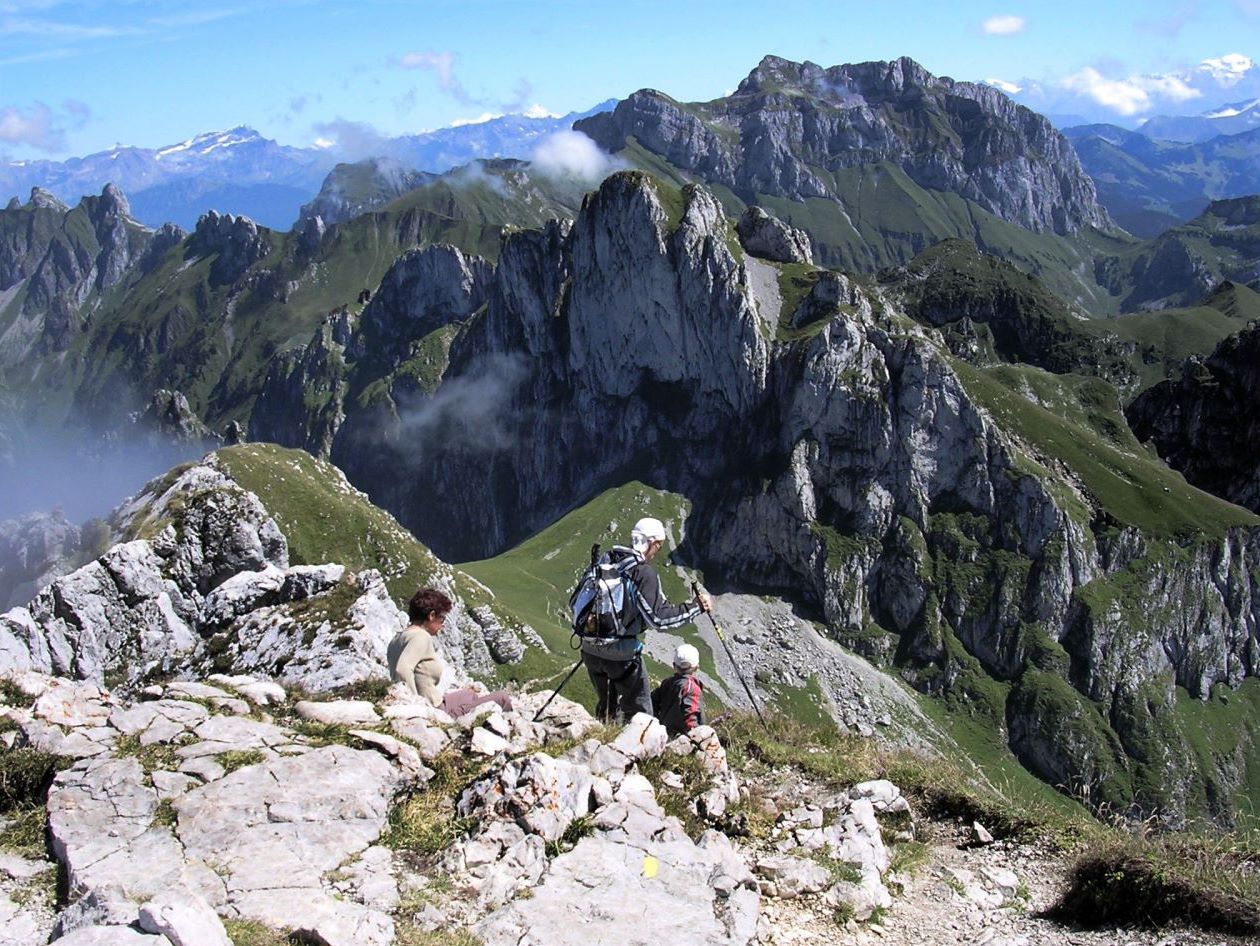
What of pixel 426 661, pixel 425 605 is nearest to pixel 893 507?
pixel 426 661

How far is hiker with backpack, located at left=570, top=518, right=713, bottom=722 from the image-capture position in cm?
1545

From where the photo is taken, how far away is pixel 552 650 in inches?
3477

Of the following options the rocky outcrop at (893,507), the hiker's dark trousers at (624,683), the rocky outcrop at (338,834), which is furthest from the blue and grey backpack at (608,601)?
the rocky outcrop at (893,507)

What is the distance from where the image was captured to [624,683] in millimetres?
16312

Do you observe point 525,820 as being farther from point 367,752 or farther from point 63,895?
point 63,895

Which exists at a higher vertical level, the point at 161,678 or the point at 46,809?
the point at 46,809

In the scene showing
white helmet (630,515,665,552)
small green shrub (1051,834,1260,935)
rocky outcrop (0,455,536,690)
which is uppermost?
white helmet (630,515,665,552)

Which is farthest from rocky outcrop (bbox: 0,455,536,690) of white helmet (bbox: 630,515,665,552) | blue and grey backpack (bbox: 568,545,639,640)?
white helmet (bbox: 630,515,665,552)

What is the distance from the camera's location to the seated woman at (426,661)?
1611 centimetres

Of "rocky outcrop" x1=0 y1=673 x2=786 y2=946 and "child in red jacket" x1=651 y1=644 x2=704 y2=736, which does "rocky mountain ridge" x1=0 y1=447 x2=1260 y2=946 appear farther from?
"child in red jacket" x1=651 y1=644 x2=704 y2=736

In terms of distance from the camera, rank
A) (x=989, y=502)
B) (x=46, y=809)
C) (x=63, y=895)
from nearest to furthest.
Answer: (x=63, y=895), (x=46, y=809), (x=989, y=502)

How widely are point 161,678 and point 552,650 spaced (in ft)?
202

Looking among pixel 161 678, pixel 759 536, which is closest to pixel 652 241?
pixel 759 536

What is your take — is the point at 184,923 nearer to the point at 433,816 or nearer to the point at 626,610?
the point at 433,816
